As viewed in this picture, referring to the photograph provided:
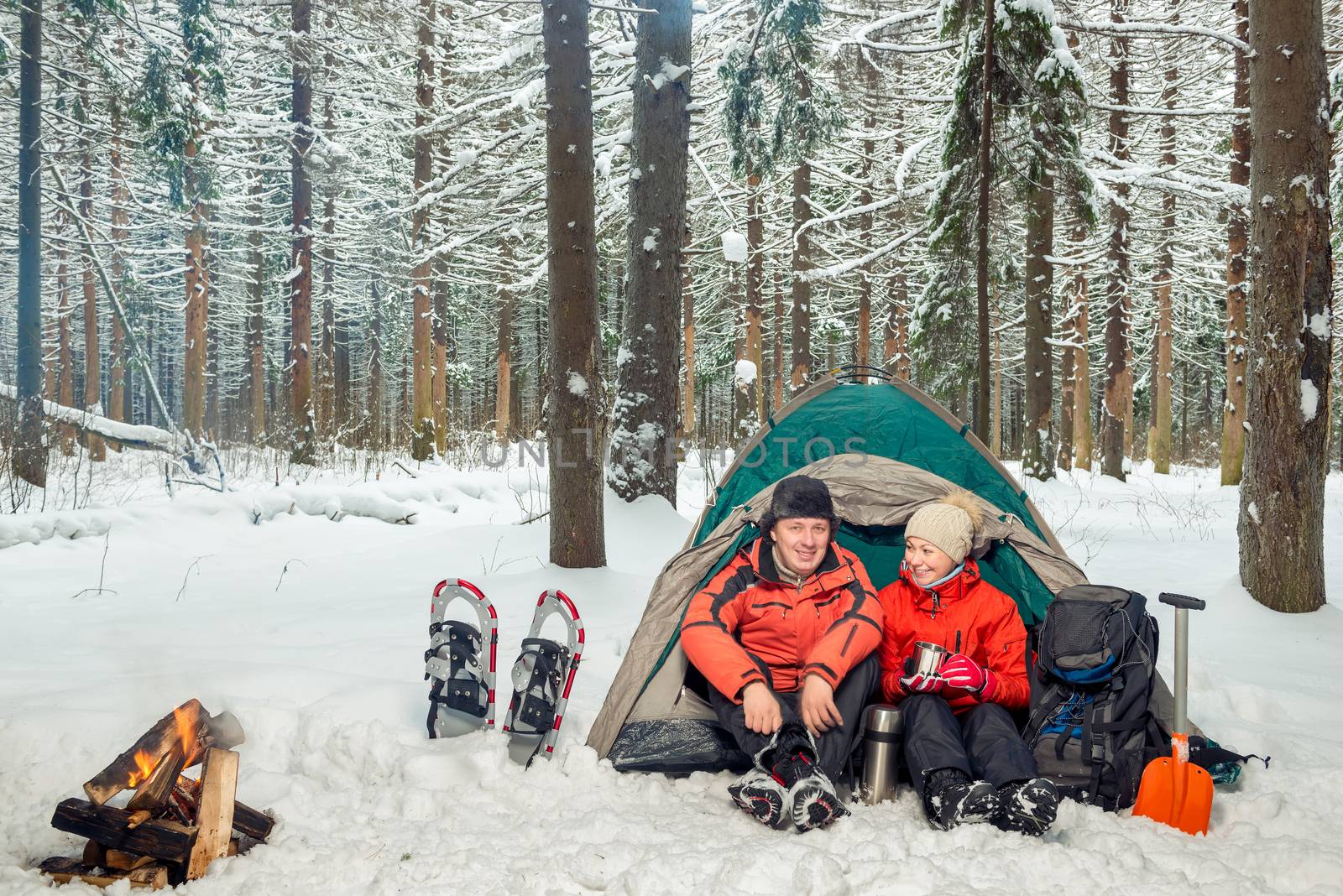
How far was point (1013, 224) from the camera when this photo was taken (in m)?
15.9

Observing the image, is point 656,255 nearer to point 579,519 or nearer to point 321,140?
point 579,519

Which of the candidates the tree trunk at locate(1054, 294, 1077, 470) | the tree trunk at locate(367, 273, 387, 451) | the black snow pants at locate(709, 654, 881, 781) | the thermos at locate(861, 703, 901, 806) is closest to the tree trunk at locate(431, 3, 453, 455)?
the tree trunk at locate(367, 273, 387, 451)

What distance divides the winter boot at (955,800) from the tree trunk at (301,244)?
11.6 meters

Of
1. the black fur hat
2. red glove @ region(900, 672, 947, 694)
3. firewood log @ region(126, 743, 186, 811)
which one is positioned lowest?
firewood log @ region(126, 743, 186, 811)

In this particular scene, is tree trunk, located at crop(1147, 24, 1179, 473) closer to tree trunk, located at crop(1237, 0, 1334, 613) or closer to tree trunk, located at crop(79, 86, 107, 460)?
tree trunk, located at crop(1237, 0, 1334, 613)

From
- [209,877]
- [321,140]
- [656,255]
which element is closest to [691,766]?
[209,877]

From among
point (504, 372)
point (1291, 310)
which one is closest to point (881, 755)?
point (1291, 310)

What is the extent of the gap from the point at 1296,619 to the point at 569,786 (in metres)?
4.27

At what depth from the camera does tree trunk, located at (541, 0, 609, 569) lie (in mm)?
5191

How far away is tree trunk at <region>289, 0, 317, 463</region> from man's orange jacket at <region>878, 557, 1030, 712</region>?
11.1m

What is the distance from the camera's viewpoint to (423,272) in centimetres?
1441

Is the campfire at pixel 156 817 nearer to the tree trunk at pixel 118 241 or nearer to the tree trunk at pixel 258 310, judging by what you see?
the tree trunk at pixel 118 241

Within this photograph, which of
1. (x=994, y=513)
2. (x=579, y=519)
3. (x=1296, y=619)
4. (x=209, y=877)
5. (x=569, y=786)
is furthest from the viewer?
(x=579, y=519)

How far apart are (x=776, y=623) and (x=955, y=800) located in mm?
926
